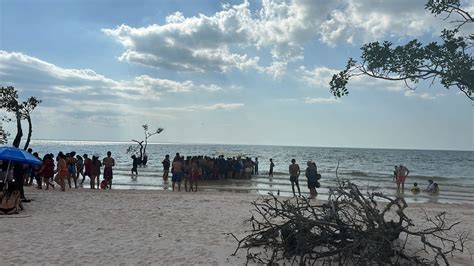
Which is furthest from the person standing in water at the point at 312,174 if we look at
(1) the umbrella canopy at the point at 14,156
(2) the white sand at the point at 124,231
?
(1) the umbrella canopy at the point at 14,156

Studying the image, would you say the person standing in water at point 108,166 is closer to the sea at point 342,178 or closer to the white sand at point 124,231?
the white sand at point 124,231

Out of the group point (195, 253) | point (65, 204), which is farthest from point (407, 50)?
point (65, 204)

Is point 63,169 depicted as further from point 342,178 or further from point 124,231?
point 342,178

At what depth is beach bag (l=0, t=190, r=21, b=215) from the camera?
960 cm

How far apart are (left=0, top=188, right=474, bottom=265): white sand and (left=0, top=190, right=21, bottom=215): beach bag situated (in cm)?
37

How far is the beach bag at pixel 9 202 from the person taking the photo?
960 centimetres

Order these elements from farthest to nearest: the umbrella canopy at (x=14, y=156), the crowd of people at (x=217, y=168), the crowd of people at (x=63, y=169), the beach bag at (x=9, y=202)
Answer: the crowd of people at (x=217, y=168)
the crowd of people at (x=63, y=169)
the umbrella canopy at (x=14, y=156)
the beach bag at (x=9, y=202)

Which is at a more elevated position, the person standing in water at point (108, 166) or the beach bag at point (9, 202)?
the person standing in water at point (108, 166)

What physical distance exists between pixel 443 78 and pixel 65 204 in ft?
32.3

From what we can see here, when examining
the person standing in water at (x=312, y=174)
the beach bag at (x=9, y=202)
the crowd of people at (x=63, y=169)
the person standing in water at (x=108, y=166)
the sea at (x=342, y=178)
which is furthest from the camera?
the sea at (x=342, y=178)

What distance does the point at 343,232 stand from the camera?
594cm

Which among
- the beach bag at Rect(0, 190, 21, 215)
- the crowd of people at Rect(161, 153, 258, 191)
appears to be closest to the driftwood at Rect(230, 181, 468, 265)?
the beach bag at Rect(0, 190, 21, 215)

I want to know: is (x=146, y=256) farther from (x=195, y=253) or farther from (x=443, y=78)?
(x=443, y=78)

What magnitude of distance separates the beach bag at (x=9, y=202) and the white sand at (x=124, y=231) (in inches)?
14.7
